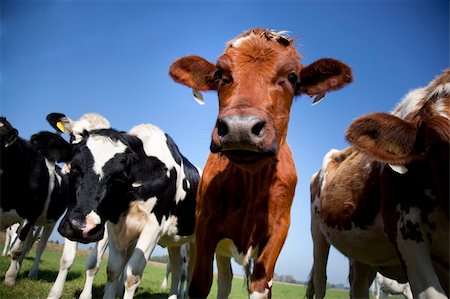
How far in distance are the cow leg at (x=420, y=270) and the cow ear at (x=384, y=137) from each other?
738 millimetres

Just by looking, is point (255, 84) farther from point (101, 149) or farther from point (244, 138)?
point (101, 149)

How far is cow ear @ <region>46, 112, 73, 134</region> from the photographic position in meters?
6.93

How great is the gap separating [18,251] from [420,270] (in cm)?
710

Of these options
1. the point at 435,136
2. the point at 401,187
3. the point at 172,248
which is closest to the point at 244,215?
the point at 401,187

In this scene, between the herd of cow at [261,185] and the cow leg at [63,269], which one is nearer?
the herd of cow at [261,185]

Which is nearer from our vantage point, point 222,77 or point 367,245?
point 222,77

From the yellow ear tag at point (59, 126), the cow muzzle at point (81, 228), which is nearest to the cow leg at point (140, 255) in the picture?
the cow muzzle at point (81, 228)

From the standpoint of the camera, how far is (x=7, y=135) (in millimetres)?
7617

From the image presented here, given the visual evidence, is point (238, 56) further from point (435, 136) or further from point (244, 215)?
point (435, 136)

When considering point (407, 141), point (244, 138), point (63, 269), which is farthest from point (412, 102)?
point (63, 269)

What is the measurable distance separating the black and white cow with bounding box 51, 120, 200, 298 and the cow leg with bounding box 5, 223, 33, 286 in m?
2.60

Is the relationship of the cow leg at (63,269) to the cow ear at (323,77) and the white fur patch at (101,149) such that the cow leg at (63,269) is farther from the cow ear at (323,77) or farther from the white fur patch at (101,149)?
the cow ear at (323,77)

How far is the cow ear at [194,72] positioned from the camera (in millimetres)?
4188

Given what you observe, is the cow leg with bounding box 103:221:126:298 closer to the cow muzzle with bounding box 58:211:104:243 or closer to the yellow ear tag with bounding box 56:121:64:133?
the cow muzzle with bounding box 58:211:104:243
